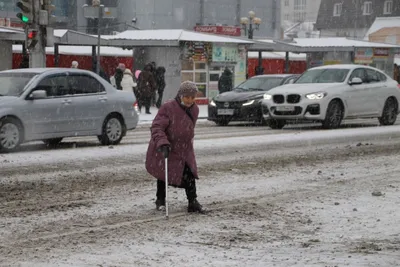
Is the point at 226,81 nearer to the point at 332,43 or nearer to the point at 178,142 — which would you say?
the point at 332,43

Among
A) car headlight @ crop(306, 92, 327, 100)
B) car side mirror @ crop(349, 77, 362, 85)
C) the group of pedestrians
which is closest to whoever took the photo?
car headlight @ crop(306, 92, 327, 100)

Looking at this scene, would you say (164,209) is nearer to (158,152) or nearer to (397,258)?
(158,152)

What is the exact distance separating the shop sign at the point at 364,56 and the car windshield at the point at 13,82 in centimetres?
3158

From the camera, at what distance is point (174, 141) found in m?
9.35

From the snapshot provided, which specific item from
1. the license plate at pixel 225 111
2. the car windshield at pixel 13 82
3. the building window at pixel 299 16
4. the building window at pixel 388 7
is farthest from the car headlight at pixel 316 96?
the building window at pixel 299 16

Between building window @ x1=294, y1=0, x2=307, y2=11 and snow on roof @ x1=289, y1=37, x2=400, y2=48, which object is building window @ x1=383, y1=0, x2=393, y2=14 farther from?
building window @ x1=294, y1=0, x2=307, y2=11

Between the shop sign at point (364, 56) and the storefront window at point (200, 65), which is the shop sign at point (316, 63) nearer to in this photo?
the shop sign at point (364, 56)

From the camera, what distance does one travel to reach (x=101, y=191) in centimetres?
1097

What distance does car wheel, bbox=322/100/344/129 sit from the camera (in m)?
22.3

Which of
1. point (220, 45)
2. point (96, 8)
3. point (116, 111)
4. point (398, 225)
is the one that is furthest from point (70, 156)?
point (220, 45)

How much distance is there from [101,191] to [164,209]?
1584 mm

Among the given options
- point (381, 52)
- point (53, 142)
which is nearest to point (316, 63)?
point (381, 52)

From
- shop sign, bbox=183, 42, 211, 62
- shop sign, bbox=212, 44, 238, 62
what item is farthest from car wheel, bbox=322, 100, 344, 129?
shop sign, bbox=212, 44, 238, 62

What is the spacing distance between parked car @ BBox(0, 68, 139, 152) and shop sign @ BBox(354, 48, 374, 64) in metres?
29.7
